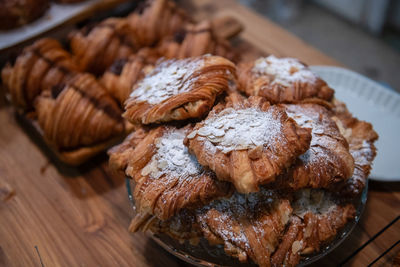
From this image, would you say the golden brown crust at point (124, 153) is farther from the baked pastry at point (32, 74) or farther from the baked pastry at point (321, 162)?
the baked pastry at point (32, 74)

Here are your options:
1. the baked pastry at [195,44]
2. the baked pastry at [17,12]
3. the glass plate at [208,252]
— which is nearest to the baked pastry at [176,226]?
the glass plate at [208,252]

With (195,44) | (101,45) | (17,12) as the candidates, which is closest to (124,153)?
(195,44)

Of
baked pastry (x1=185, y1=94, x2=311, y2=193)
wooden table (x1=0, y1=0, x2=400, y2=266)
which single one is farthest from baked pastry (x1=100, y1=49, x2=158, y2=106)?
baked pastry (x1=185, y1=94, x2=311, y2=193)

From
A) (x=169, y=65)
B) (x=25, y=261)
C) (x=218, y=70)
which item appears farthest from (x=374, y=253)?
(x=25, y=261)

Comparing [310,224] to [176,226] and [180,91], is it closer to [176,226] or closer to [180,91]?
[176,226]

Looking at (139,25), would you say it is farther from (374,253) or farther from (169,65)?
(374,253)
